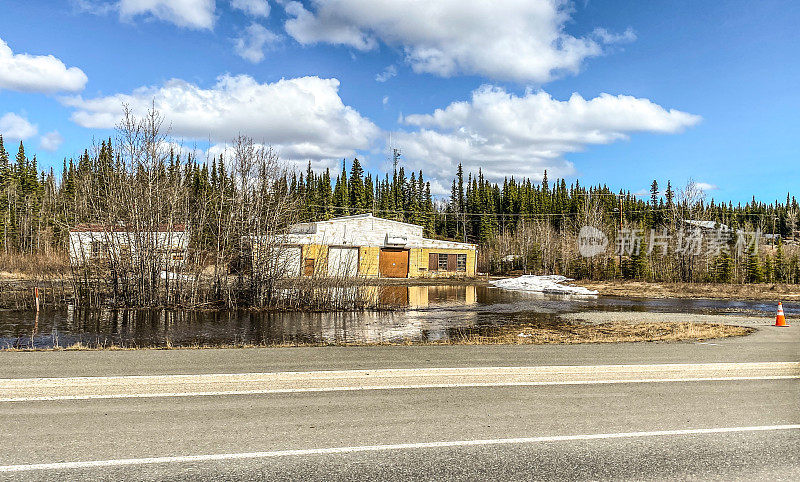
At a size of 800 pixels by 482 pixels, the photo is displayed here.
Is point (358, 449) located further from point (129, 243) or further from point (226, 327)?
point (129, 243)

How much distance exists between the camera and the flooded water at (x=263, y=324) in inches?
623

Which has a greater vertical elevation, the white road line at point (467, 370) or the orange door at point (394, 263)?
the orange door at point (394, 263)

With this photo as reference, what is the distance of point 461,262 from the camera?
54500 mm

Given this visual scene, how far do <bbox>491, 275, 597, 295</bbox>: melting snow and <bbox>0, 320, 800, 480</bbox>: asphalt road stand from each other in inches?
1195

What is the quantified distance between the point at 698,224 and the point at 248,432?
54171 mm

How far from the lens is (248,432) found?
6047 millimetres

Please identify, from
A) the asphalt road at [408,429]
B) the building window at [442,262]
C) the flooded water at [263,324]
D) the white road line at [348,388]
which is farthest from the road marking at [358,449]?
the building window at [442,262]

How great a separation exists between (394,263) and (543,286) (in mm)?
14711

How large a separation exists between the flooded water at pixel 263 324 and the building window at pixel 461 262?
24940mm

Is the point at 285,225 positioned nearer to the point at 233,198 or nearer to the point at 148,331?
the point at 233,198

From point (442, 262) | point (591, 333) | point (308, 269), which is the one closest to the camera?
point (591, 333)

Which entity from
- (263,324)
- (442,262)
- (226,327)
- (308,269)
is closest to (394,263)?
(442,262)

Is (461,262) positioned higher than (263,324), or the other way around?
(461,262)

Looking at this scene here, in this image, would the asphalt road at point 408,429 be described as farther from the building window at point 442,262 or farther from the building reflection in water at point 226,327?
the building window at point 442,262
